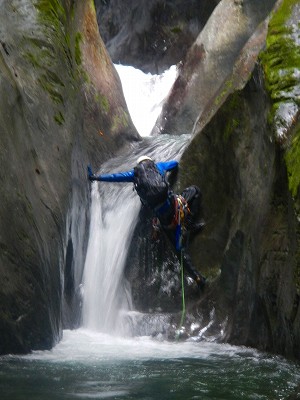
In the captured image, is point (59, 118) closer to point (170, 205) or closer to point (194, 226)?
point (170, 205)

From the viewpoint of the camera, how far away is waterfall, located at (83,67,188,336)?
10.9 m

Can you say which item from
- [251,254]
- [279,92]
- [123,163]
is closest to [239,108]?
[279,92]

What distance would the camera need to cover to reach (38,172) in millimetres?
8688

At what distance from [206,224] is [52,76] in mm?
3455

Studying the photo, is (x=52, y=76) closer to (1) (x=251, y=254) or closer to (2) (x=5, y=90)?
(2) (x=5, y=90)

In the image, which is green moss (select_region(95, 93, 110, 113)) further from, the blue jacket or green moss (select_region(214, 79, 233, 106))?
green moss (select_region(214, 79, 233, 106))

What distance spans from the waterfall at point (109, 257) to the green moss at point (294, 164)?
4.35 m

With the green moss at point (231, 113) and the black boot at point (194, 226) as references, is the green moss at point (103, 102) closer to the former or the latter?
the black boot at point (194, 226)

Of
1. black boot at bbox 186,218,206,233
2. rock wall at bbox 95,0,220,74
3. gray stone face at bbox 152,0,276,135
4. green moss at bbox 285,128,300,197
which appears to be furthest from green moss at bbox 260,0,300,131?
rock wall at bbox 95,0,220,74

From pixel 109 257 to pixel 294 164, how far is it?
521 cm

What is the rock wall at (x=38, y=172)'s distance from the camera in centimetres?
739

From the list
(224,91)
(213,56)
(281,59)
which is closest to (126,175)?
(224,91)

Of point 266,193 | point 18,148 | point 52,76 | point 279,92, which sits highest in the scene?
point 52,76

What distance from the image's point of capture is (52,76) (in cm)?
1020
